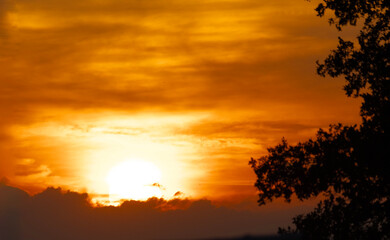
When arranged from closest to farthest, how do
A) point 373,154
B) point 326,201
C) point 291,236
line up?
point 373,154
point 326,201
point 291,236

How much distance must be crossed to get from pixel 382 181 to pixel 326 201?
2494mm

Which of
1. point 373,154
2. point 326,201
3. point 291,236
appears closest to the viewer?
point 373,154

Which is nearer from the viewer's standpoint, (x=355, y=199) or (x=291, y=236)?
(x=355, y=199)

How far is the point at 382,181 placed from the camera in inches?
881

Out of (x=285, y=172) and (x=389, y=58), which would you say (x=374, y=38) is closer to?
(x=389, y=58)

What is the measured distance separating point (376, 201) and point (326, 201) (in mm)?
2046

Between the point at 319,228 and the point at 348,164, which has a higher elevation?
the point at 348,164

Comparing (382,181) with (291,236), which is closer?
(382,181)

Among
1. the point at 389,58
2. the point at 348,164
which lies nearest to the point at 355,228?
the point at 348,164

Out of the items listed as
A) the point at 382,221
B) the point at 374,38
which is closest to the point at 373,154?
the point at 382,221

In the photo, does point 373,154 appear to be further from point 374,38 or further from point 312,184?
point 374,38

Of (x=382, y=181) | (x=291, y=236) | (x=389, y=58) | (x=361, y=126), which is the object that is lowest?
(x=291, y=236)

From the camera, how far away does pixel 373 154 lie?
22234 millimetres

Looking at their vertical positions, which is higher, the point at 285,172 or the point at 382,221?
the point at 285,172
